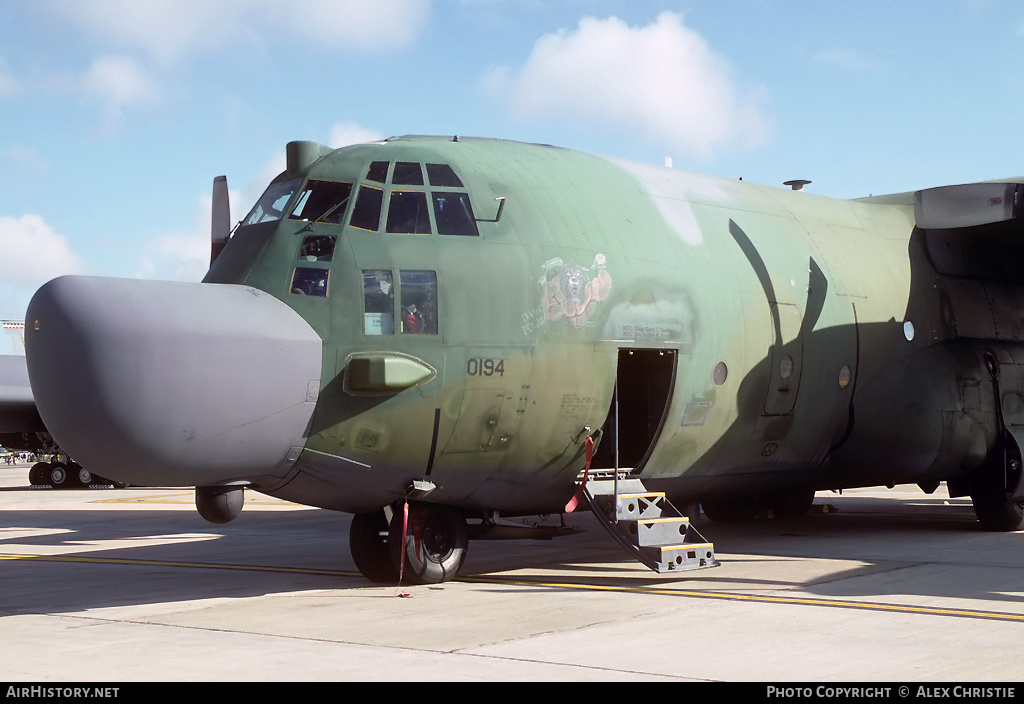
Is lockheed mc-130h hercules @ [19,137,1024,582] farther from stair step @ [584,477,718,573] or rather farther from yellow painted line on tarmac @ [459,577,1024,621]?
yellow painted line on tarmac @ [459,577,1024,621]

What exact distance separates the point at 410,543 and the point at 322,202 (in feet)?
11.8

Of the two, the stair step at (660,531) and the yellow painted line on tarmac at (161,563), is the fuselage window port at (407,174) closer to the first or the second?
the stair step at (660,531)

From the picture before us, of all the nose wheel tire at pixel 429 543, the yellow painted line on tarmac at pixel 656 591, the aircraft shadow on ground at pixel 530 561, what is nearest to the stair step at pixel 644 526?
the aircraft shadow on ground at pixel 530 561

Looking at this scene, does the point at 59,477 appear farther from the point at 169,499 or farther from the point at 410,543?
the point at 410,543

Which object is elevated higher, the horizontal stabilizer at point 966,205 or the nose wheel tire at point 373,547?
the horizontal stabilizer at point 966,205

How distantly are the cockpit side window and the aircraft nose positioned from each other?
1444 millimetres

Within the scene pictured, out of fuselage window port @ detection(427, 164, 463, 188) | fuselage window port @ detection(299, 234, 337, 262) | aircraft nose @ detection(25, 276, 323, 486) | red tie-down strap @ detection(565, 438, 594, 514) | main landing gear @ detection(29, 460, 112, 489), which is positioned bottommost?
main landing gear @ detection(29, 460, 112, 489)

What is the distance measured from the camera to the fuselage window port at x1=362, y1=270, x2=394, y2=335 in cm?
1100

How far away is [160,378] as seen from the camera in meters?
9.63

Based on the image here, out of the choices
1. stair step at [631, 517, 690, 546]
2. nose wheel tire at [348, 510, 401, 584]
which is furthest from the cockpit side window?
stair step at [631, 517, 690, 546]

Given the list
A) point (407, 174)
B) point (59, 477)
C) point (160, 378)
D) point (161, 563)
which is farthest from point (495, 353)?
Answer: point (59, 477)

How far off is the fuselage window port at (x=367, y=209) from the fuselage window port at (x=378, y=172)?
0.41 feet

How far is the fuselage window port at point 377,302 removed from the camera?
433 inches
